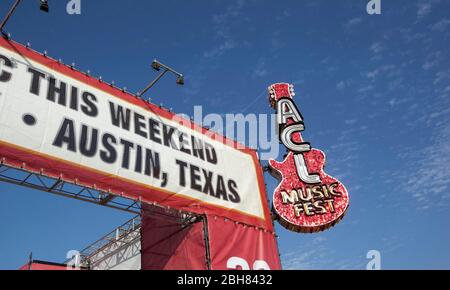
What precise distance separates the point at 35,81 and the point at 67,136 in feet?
5.39

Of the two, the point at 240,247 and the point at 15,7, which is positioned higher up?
the point at 15,7

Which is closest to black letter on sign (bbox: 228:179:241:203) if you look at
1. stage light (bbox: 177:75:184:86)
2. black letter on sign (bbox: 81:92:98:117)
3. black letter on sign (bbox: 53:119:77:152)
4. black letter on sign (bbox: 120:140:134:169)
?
stage light (bbox: 177:75:184:86)

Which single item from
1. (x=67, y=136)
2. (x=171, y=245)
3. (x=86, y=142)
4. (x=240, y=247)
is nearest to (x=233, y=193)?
(x=240, y=247)

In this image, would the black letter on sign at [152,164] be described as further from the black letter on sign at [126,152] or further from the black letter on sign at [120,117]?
the black letter on sign at [120,117]

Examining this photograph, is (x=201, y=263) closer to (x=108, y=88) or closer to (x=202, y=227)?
(x=202, y=227)

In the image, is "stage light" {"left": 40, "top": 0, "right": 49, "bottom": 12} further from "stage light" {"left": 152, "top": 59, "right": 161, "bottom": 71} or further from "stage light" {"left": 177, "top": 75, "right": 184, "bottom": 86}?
"stage light" {"left": 177, "top": 75, "right": 184, "bottom": 86}

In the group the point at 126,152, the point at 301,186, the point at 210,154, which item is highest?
the point at 301,186

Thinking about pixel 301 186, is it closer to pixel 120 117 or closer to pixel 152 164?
pixel 152 164

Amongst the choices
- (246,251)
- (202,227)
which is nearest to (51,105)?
(202,227)

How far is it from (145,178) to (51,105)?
127 inches

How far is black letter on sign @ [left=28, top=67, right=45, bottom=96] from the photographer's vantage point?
37.9ft

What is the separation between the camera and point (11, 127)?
34.9 feet

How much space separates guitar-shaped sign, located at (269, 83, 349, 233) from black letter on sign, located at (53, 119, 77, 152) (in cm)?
917

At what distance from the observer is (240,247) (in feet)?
48.6
